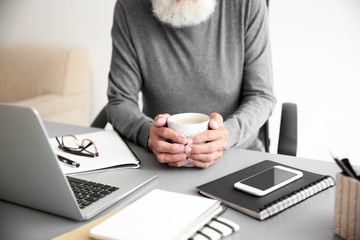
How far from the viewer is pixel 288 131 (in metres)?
1.19

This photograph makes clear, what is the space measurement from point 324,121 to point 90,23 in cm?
197

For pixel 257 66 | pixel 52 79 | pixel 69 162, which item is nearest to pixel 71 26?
pixel 52 79

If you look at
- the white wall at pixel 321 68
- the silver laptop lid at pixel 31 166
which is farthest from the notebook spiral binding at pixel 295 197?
the white wall at pixel 321 68

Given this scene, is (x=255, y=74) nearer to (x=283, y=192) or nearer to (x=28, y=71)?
(x=283, y=192)

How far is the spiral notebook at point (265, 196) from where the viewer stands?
67 cm

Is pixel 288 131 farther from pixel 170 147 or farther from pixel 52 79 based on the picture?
pixel 52 79

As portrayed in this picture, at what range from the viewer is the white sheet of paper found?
35.6 inches

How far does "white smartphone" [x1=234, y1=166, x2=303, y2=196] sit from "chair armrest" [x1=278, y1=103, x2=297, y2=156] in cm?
34

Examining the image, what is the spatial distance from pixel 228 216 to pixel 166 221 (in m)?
0.14

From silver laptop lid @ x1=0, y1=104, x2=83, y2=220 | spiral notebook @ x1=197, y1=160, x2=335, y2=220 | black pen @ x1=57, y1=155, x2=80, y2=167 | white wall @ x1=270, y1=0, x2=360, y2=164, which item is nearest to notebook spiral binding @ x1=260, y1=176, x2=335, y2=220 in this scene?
→ spiral notebook @ x1=197, y1=160, x2=335, y2=220

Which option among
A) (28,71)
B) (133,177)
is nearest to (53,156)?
(133,177)

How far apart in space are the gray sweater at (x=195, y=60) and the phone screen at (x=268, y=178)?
1.75ft

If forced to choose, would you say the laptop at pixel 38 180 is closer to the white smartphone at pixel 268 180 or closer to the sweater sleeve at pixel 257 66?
the white smartphone at pixel 268 180

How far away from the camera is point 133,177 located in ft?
2.82
